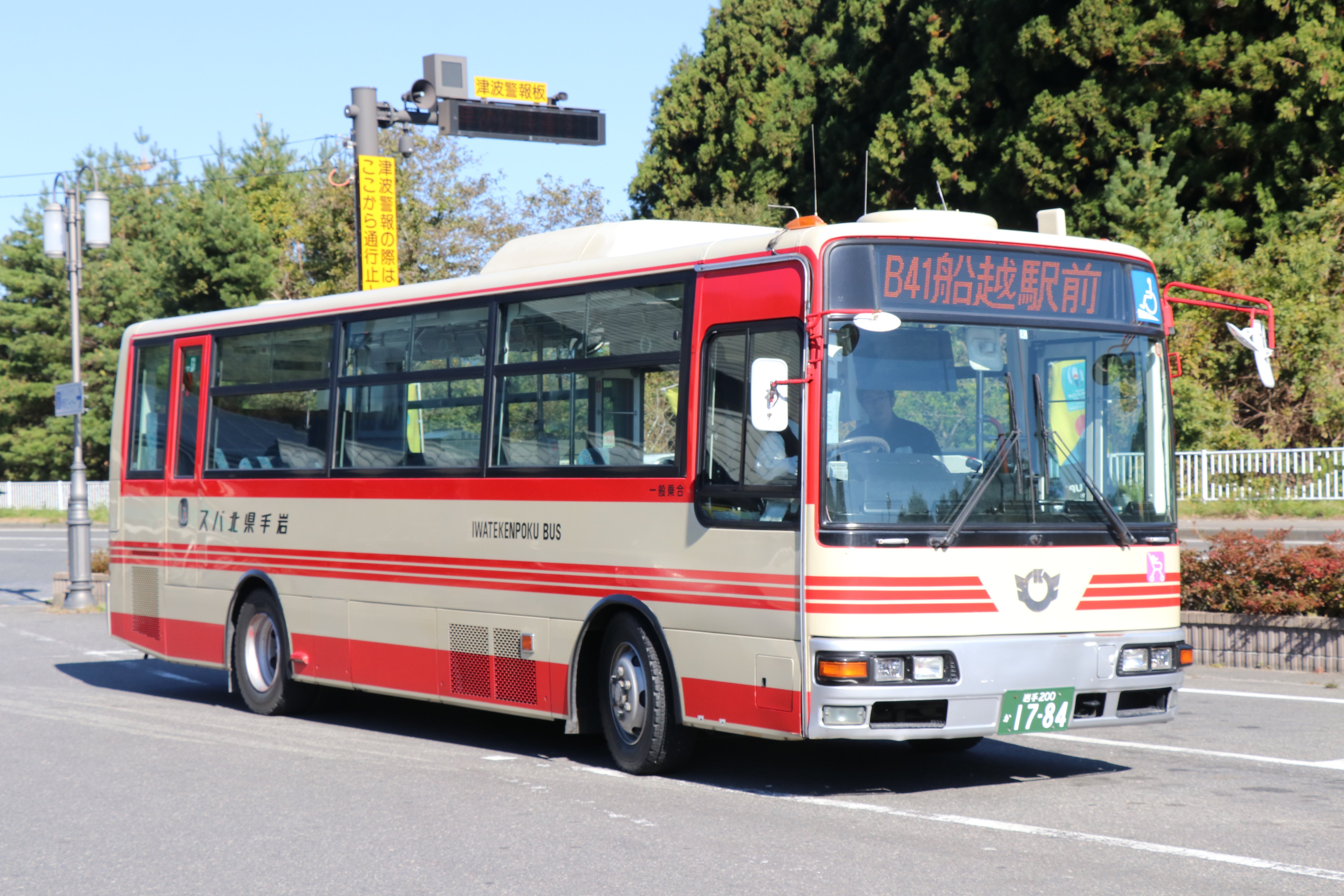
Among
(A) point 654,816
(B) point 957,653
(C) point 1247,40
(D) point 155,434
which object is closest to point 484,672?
(A) point 654,816

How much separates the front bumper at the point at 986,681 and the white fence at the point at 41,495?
5677 centimetres

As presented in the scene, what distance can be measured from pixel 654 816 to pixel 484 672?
2.63 meters

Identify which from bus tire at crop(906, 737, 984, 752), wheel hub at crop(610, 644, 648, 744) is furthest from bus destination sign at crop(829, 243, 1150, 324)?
bus tire at crop(906, 737, 984, 752)

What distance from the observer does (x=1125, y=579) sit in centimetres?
809

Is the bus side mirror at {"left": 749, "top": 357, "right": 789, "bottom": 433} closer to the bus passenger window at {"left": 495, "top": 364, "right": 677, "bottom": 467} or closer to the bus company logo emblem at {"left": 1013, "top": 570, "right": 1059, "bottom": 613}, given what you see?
the bus passenger window at {"left": 495, "top": 364, "right": 677, "bottom": 467}

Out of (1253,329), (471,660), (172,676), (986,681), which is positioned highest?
(1253,329)

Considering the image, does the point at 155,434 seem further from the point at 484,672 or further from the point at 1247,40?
the point at 1247,40

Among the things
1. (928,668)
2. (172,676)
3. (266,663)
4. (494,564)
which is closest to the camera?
(928,668)

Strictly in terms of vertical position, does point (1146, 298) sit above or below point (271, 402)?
above

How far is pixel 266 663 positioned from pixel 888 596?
20.9 ft

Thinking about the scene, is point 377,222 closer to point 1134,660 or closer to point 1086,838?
point 1134,660

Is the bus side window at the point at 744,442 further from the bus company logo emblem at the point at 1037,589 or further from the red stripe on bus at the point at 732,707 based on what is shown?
the bus company logo emblem at the point at 1037,589

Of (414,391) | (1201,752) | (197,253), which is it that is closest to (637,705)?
(414,391)

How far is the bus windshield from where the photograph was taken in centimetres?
755
